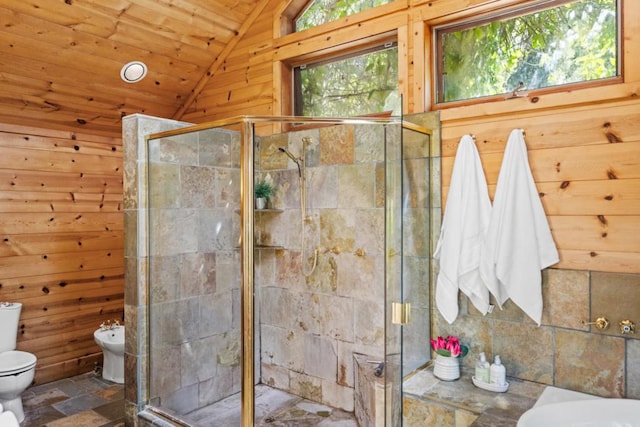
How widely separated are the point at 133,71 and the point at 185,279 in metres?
1.58

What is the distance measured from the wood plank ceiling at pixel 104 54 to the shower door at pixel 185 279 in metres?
0.92

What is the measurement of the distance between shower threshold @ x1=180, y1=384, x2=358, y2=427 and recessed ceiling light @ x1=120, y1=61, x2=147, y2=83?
2.32 metres

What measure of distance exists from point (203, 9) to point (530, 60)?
222 cm

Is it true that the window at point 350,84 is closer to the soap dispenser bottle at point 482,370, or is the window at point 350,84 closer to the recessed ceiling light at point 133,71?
the recessed ceiling light at point 133,71

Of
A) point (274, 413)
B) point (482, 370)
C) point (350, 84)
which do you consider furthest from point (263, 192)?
point (482, 370)

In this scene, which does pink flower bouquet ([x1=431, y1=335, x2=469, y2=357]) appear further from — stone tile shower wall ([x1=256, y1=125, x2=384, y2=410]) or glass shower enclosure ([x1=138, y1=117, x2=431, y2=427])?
stone tile shower wall ([x1=256, y1=125, x2=384, y2=410])

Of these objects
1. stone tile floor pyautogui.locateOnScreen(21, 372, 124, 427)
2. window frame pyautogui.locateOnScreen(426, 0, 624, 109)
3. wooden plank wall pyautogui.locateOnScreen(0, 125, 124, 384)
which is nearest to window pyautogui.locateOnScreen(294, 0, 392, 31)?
window frame pyautogui.locateOnScreen(426, 0, 624, 109)

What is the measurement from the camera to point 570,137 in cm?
226

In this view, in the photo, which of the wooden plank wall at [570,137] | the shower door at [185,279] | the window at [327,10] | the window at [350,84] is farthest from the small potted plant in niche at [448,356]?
the window at [327,10]

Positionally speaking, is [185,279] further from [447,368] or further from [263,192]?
[447,368]

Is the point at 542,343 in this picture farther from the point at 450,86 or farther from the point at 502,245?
the point at 450,86

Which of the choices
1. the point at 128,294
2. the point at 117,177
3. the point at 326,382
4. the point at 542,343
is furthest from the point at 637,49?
the point at 117,177

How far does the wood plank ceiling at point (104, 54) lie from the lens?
2893 millimetres

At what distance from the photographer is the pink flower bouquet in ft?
8.14
